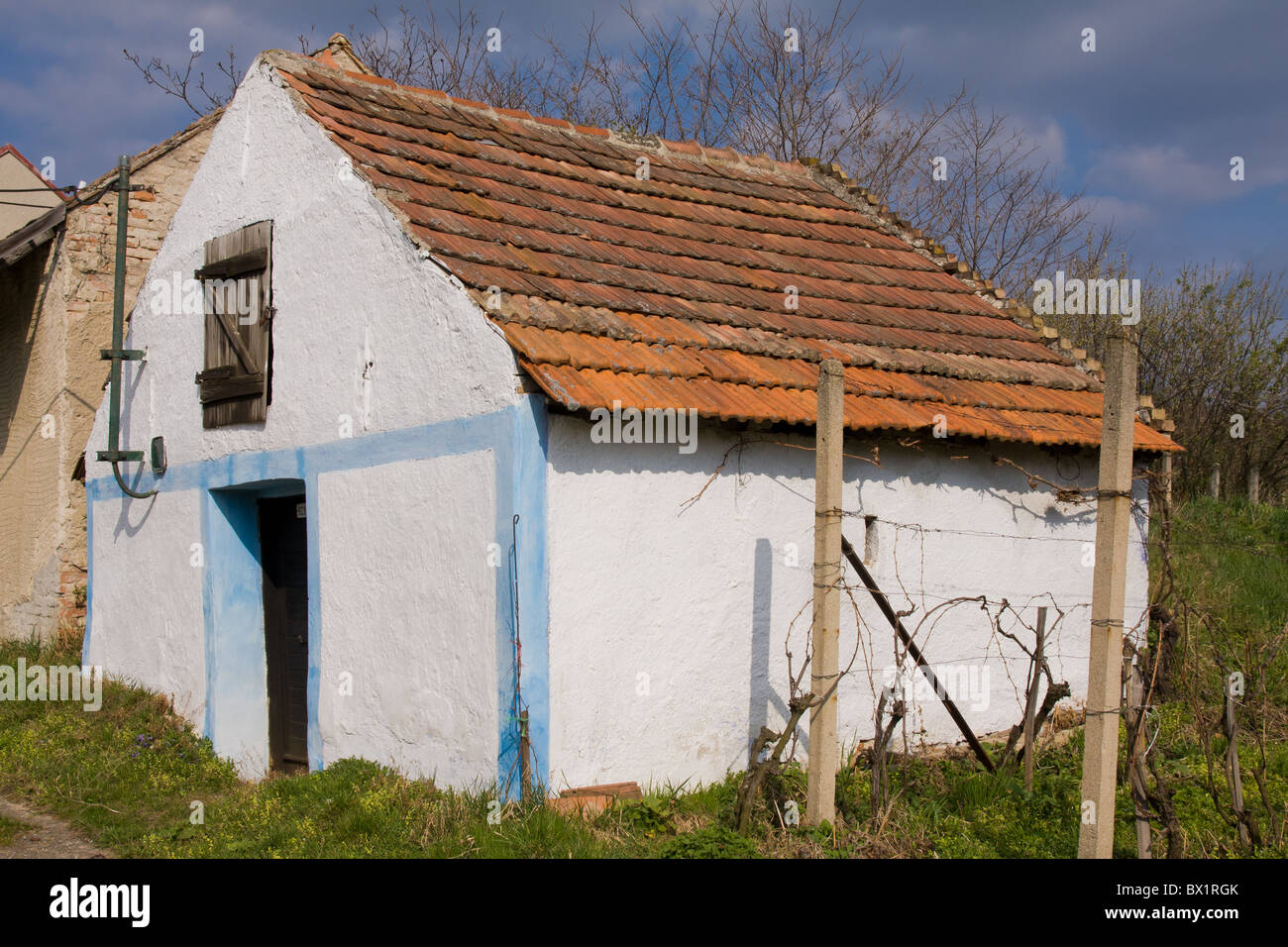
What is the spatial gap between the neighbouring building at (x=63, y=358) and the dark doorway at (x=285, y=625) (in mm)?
4032

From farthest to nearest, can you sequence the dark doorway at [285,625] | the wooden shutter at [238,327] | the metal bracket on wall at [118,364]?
the metal bracket on wall at [118,364] → the dark doorway at [285,625] → the wooden shutter at [238,327]

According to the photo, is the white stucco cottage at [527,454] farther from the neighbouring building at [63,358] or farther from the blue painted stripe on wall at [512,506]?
the neighbouring building at [63,358]

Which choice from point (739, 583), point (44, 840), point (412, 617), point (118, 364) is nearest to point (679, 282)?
point (739, 583)

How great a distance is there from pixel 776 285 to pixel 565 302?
2386mm

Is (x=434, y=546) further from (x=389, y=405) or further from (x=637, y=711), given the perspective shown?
(x=637, y=711)

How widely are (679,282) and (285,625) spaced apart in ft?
13.5

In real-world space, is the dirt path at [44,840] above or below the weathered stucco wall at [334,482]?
below

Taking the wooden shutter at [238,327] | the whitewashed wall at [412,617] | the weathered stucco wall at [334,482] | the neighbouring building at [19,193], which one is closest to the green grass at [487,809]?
the whitewashed wall at [412,617]

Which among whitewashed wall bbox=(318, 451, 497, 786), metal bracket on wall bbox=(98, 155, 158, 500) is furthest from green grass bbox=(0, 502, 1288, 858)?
metal bracket on wall bbox=(98, 155, 158, 500)

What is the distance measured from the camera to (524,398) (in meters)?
6.09

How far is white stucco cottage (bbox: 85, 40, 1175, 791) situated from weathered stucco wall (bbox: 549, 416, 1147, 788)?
0.8 inches

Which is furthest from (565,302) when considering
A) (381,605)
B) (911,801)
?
(911,801)

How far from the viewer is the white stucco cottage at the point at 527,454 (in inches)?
247

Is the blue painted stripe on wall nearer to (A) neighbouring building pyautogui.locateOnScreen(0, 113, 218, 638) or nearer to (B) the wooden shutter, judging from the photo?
(B) the wooden shutter
